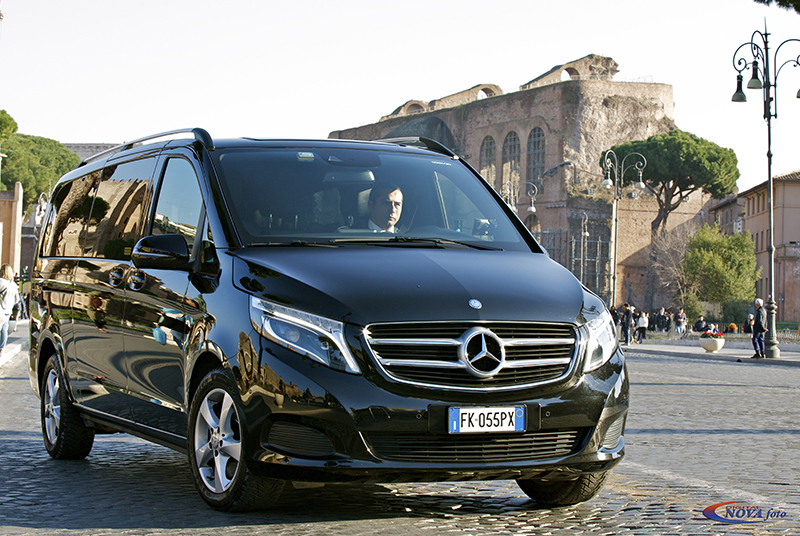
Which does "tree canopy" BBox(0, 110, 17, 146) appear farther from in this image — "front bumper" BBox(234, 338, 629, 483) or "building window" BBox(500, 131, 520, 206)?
"front bumper" BBox(234, 338, 629, 483)

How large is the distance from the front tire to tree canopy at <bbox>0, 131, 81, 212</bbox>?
316 feet

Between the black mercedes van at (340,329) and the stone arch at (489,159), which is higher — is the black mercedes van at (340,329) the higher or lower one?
the lower one

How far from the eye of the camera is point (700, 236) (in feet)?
243

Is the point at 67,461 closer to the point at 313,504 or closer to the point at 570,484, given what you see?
the point at 313,504

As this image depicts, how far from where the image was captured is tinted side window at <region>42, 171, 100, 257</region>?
284 inches

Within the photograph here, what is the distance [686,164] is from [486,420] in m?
86.1

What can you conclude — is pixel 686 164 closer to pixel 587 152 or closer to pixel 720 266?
pixel 587 152

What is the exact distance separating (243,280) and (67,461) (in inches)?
113

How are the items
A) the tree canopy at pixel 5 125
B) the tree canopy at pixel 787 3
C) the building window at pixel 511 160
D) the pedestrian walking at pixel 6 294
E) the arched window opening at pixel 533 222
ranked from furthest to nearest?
1. the building window at pixel 511 160
2. the arched window opening at pixel 533 222
3. the tree canopy at pixel 5 125
4. the tree canopy at pixel 787 3
5. the pedestrian walking at pixel 6 294

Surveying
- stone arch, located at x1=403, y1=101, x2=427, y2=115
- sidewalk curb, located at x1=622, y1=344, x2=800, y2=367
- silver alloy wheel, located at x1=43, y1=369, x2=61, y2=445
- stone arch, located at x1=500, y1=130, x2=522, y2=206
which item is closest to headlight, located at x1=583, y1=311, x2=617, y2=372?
silver alloy wheel, located at x1=43, y1=369, x2=61, y2=445

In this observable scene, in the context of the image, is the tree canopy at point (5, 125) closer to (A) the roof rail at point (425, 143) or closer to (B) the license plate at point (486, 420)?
(A) the roof rail at point (425, 143)

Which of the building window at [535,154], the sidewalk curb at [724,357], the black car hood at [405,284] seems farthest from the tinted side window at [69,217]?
the building window at [535,154]

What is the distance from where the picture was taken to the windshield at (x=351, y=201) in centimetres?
545

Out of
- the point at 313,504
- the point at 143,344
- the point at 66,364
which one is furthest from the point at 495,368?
the point at 66,364
